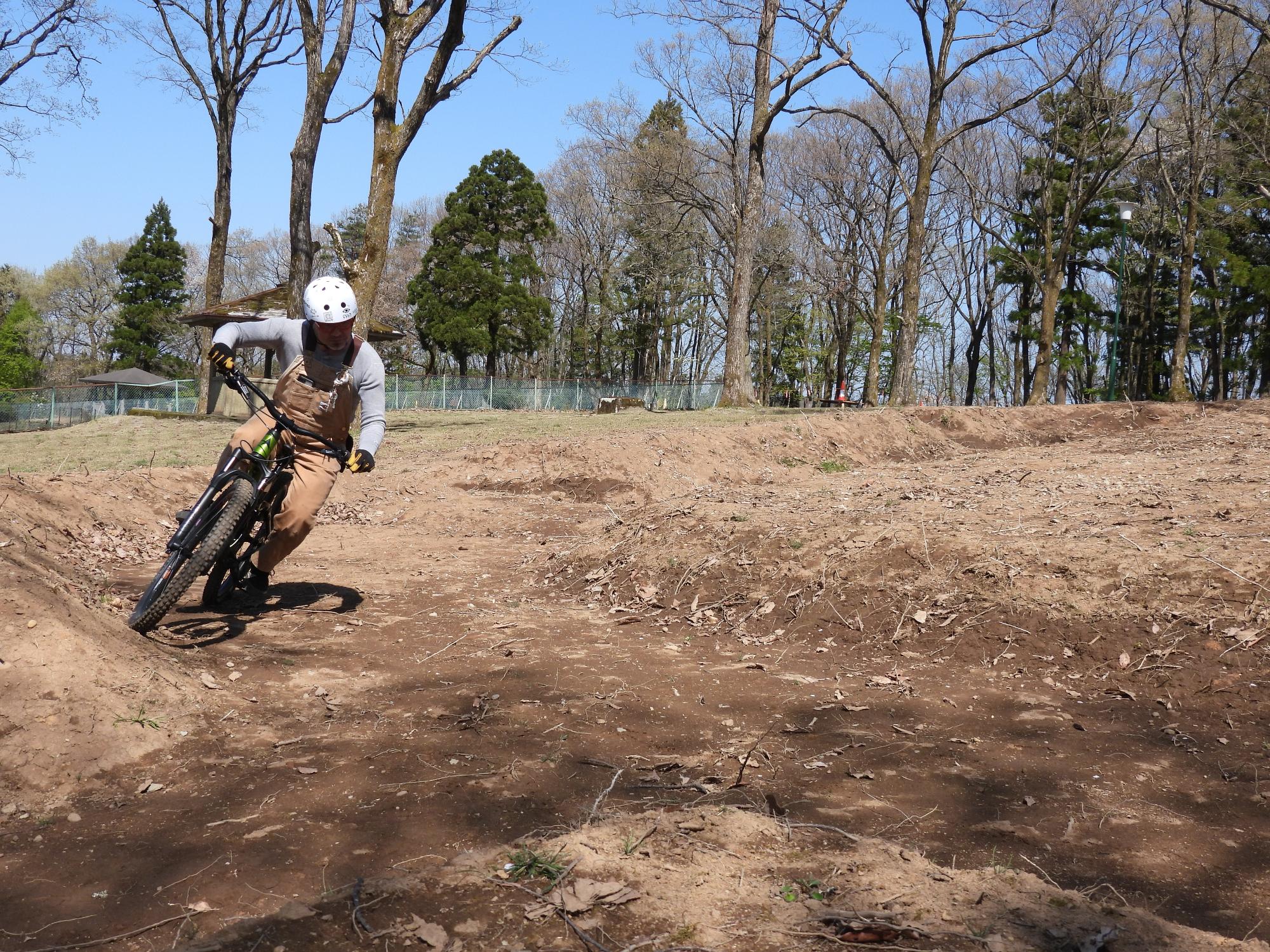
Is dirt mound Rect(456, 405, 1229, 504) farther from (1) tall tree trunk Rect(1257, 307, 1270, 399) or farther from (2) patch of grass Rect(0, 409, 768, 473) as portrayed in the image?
(1) tall tree trunk Rect(1257, 307, 1270, 399)

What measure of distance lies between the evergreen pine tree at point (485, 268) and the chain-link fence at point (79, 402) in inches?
576

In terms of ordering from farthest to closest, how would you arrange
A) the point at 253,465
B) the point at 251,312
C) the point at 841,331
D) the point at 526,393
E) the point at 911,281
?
1. the point at 841,331
2. the point at 526,393
3. the point at 251,312
4. the point at 911,281
5. the point at 253,465

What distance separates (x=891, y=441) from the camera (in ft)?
60.0

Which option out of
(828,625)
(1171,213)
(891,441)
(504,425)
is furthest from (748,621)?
(1171,213)

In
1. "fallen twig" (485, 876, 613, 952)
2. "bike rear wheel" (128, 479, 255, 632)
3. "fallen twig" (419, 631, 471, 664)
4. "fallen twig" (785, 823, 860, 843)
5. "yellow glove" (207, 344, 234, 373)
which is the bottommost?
"fallen twig" (419, 631, 471, 664)

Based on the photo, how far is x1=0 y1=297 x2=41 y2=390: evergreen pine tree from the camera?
2247 inches

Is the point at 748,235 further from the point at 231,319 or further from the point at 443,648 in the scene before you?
the point at 443,648

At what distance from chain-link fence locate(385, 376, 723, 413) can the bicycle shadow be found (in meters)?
31.5

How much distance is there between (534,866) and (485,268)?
4737 centimetres

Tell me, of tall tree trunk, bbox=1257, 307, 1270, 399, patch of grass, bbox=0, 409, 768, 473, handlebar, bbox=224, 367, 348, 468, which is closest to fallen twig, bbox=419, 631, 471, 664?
handlebar, bbox=224, 367, 348, 468

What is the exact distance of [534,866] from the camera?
301 centimetres

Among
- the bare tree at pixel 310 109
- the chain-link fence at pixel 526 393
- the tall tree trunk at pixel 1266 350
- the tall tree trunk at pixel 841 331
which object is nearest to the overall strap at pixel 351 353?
the bare tree at pixel 310 109

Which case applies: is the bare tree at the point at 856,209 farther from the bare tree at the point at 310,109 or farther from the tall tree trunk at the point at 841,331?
the bare tree at the point at 310,109

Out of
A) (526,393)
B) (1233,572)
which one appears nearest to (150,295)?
(526,393)
